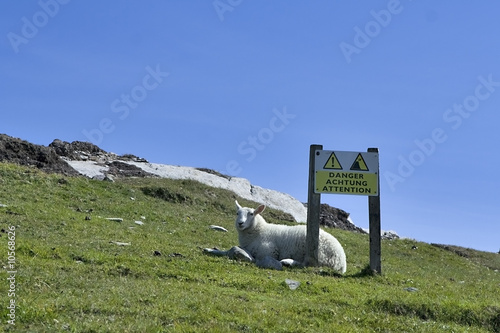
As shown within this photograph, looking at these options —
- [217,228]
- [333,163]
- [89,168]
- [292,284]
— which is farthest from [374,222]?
[89,168]

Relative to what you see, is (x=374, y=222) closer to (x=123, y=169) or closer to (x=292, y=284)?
(x=292, y=284)

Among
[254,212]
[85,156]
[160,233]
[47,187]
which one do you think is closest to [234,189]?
[85,156]

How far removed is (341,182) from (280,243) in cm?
292

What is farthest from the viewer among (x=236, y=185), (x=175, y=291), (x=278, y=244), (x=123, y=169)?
(x=236, y=185)

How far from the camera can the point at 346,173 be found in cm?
2014

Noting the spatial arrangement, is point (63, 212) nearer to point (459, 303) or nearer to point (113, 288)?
point (113, 288)

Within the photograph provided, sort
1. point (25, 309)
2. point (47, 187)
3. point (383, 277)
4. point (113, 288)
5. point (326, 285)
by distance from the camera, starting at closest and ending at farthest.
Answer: point (25, 309)
point (113, 288)
point (326, 285)
point (383, 277)
point (47, 187)

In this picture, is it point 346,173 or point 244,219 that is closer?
point 346,173

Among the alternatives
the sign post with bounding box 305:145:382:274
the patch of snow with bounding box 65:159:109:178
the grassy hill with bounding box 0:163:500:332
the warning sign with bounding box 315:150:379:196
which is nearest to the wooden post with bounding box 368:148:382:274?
the sign post with bounding box 305:145:382:274

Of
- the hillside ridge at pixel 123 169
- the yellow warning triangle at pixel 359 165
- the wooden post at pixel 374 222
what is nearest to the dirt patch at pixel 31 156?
the hillside ridge at pixel 123 169

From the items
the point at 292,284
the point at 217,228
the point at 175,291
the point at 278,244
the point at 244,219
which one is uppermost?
the point at 217,228

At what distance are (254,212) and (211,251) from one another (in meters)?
2.44

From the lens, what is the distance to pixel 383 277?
18844 millimetres

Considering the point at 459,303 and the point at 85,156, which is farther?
the point at 85,156
